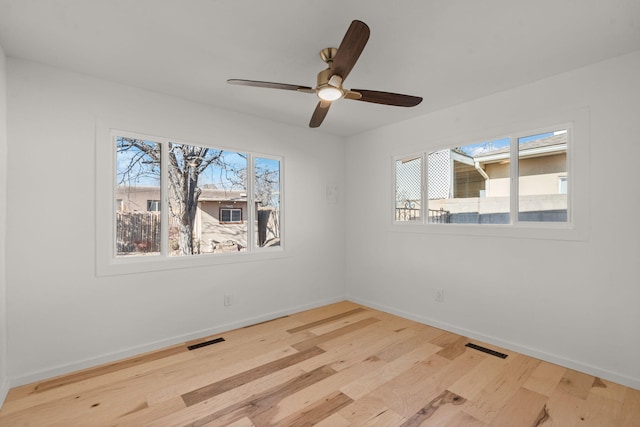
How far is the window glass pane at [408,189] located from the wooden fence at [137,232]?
9.09 ft

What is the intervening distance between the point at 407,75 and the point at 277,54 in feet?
3.62

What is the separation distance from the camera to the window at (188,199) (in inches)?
114

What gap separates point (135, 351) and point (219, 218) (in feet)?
4.83

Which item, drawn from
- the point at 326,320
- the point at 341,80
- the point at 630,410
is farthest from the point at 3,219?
the point at 630,410

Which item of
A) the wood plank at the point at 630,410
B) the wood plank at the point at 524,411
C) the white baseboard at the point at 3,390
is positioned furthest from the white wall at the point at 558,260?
the white baseboard at the point at 3,390

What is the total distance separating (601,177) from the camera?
2438 mm

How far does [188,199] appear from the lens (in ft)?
10.8

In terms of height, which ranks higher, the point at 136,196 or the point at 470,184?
the point at 470,184

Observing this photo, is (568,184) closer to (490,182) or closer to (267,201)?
(490,182)

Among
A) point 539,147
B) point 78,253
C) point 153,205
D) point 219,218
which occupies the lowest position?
point 78,253

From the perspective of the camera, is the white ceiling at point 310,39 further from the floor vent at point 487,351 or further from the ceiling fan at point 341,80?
the floor vent at point 487,351

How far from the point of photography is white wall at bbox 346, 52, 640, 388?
2334mm

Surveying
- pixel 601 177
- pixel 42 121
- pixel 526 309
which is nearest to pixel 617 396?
pixel 526 309

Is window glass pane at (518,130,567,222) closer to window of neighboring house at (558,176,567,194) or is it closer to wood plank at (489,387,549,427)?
window of neighboring house at (558,176,567,194)
